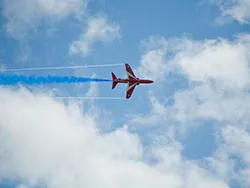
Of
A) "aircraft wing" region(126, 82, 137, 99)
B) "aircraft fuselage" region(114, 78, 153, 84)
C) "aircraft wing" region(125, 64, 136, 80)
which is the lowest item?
"aircraft wing" region(126, 82, 137, 99)

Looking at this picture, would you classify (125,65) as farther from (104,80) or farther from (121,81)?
(104,80)

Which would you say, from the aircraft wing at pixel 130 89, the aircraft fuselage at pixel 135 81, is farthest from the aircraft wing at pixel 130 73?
the aircraft wing at pixel 130 89

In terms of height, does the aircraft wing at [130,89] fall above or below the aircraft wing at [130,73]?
below

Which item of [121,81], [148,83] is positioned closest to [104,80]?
[121,81]

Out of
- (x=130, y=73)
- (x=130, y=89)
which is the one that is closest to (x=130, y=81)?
(x=130, y=89)

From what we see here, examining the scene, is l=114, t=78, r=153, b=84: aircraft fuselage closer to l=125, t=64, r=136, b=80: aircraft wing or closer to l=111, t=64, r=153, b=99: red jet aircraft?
l=111, t=64, r=153, b=99: red jet aircraft

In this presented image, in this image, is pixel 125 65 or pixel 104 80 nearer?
pixel 104 80

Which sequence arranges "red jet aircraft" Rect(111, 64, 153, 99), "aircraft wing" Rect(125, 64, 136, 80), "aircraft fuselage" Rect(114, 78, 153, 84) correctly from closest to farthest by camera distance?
"red jet aircraft" Rect(111, 64, 153, 99), "aircraft fuselage" Rect(114, 78, 153, 84), "aircraft wing" Rect(125, 64, 136, 80)

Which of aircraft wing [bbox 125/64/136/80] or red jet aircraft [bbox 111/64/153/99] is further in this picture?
aircraft wing [bbox 125/64/136/80]

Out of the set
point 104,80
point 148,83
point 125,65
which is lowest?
point 104,80

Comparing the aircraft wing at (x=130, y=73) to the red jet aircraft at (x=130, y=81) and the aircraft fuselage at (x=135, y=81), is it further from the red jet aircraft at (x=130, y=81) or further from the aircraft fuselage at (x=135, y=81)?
the aircraft fuselage at (x=135, y=81)

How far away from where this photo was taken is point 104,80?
55.2 m

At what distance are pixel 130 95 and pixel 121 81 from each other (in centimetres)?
492

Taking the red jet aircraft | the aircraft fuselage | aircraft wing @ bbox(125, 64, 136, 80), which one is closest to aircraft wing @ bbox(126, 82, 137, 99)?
the red jet aircraft
